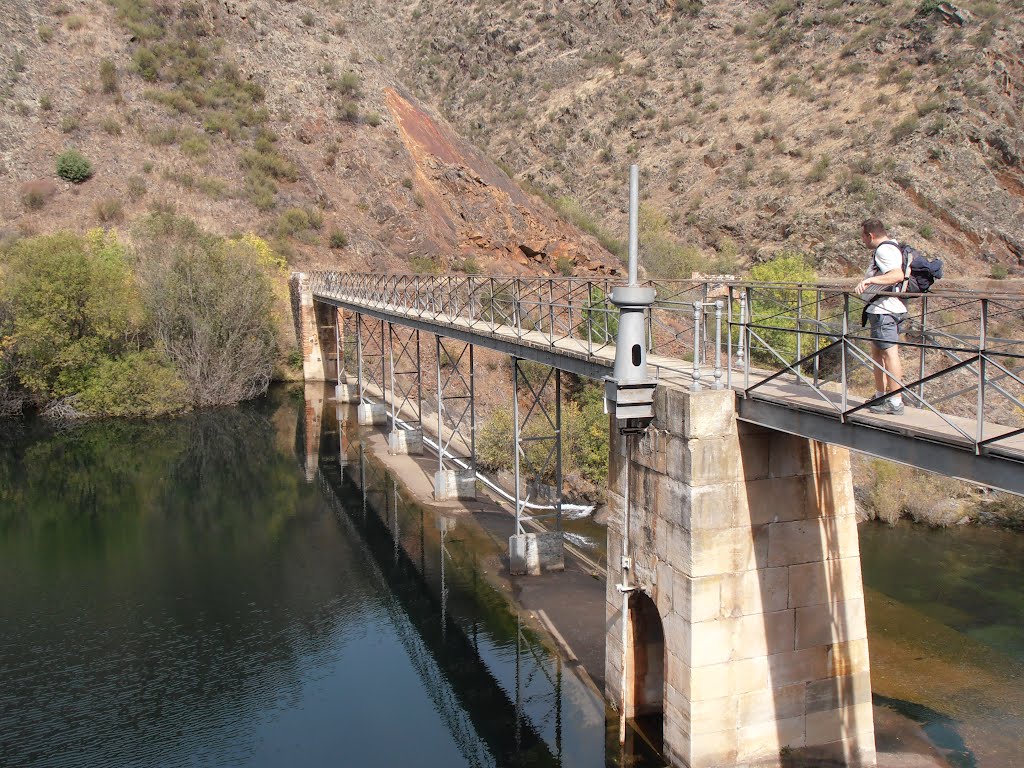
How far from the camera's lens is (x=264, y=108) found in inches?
1777

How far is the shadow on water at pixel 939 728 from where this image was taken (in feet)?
28.8

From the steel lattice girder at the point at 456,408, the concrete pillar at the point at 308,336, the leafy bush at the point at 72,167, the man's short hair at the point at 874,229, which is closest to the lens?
the man's short hair at the point at 874,229

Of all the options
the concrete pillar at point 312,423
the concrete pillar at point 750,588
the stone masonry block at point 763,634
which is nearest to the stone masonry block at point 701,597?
the concrete pillar at point 750,588

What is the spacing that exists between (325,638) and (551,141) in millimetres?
47723

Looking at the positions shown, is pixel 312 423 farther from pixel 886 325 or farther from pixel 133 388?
pixel 886 325

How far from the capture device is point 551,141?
55656 millimetres

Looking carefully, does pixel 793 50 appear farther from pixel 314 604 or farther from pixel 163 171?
pixel 314 604

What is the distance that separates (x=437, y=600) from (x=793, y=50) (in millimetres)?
45419

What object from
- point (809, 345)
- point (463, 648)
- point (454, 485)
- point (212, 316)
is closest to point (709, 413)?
point (463, 648)

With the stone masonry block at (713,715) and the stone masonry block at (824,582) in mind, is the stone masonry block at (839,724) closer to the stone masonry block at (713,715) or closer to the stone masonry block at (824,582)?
the stone masonry block at (713,715)

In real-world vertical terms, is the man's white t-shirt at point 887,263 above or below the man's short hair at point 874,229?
below

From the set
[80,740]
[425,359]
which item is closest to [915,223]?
[425,359]

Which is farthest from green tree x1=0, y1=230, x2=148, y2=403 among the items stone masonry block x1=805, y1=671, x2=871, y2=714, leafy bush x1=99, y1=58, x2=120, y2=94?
stone masonry block x1=805, y1=671, x2=871, y2=714

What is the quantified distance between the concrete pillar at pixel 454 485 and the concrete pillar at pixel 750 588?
9395mm
